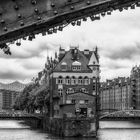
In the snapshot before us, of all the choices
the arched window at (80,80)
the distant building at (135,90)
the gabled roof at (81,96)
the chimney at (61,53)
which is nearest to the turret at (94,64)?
the arched window at (80,80)

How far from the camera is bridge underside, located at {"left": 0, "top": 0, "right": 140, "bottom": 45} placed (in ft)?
56.0

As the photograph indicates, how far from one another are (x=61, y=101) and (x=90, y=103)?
608 cm

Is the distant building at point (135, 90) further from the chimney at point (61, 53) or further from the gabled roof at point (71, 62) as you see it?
the chimney at point (61, 53)

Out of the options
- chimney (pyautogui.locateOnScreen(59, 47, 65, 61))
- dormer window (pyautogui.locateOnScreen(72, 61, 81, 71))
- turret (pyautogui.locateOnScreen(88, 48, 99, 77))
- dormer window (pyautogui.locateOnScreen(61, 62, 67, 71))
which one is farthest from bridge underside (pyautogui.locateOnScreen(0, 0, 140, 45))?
turret (pyautogui.locateOnScreen(88, 48, 99, 77))

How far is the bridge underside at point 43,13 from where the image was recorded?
17062 millimetres

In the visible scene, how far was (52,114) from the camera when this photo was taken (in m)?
104

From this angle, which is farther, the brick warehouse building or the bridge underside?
the brick warehouse building

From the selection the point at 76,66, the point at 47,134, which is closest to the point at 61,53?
the point at 76,66

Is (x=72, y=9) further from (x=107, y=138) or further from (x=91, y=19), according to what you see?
(x=107, y=138)

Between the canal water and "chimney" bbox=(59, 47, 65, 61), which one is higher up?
"chimney" bbox=(59, 47, 65, 61)

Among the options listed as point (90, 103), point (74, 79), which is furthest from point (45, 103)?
point (90, 103)

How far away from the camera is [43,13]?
58.6 ft

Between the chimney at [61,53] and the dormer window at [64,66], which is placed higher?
the chimney at [61,53]

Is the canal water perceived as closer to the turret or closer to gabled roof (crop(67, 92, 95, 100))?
gabled roof (crop(67, 92, 95, 100))
